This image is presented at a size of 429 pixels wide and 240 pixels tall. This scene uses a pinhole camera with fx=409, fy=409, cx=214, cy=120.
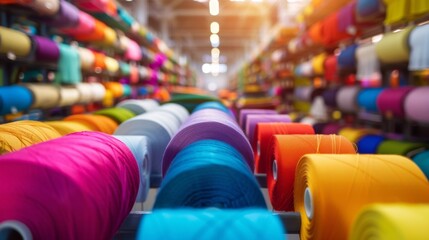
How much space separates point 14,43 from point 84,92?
2046mm

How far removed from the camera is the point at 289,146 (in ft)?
5.78

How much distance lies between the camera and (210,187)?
1.31m

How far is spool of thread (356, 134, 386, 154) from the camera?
343cm

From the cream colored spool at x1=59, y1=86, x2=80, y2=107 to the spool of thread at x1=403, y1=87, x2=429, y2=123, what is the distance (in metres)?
3.62

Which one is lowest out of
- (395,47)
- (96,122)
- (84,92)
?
(96,122)

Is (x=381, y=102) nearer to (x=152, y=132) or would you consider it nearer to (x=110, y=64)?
(x=152, y=132)

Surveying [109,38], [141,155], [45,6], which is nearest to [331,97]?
[109,38]

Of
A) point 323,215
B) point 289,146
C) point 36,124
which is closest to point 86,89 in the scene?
point 36,124

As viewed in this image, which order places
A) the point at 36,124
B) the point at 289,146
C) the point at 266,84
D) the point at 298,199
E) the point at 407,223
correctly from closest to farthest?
the point at 407,223, the point at 298,199, the point at 289,146, the point at 36,124, the point at 266,84

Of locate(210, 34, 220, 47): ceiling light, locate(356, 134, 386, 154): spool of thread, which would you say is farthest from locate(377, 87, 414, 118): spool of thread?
locate(210, 34, 220, 47): ceiling light

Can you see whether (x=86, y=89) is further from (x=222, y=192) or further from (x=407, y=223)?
(x=407, y=223)

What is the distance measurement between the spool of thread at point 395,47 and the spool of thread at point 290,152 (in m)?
1.76

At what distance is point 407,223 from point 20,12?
4494mm

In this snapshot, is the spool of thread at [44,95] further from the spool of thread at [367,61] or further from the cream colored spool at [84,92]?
the spool of thread at [367,61]
